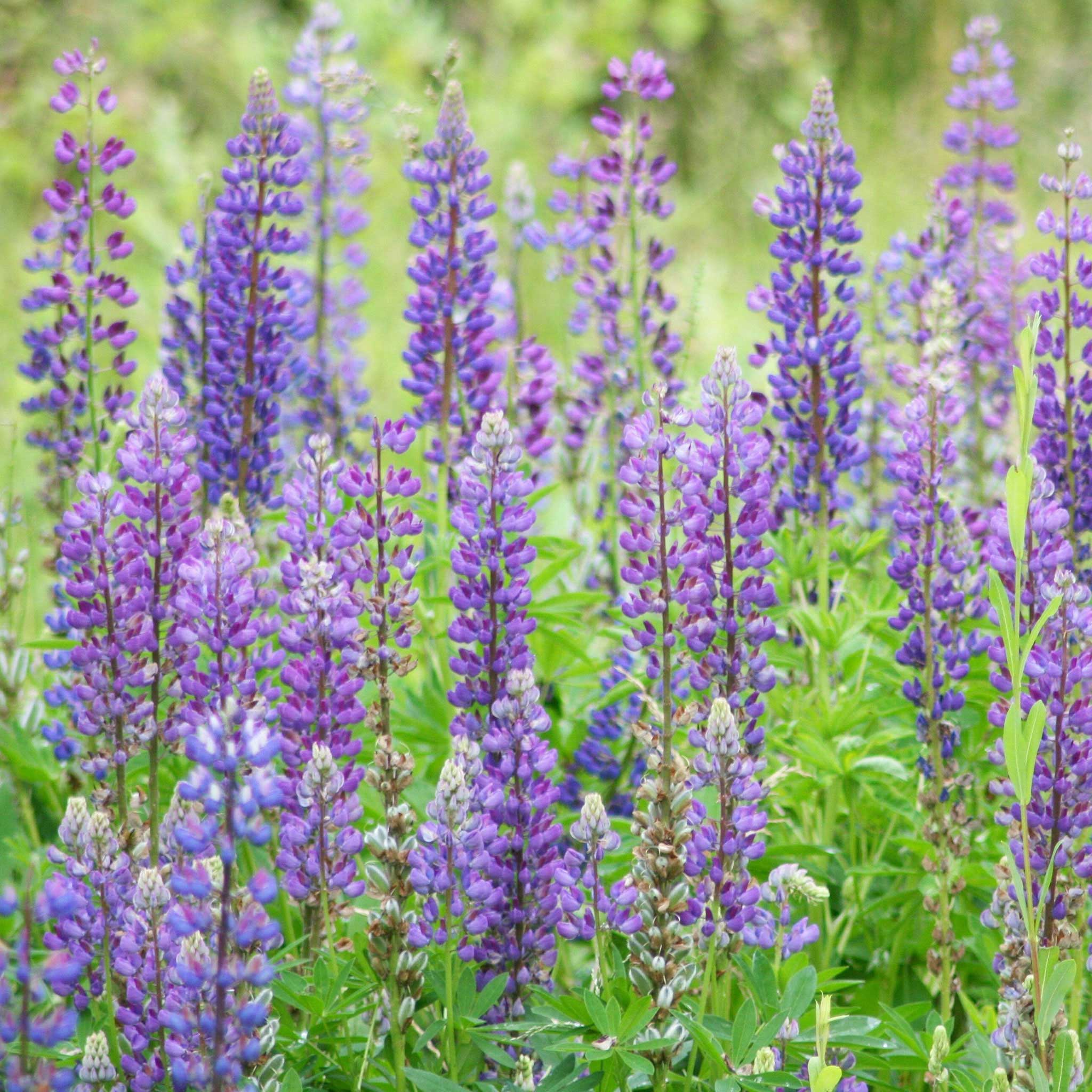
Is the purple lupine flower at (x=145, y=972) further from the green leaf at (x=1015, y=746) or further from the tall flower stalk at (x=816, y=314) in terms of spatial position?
the tall flower stalk at (x=816, y=314)

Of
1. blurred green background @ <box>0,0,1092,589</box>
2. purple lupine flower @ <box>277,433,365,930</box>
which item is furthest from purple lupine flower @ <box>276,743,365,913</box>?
blurred green background @ <box>0,0,1092,589</box>

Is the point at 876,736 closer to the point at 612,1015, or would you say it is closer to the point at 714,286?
the point at 612,1015

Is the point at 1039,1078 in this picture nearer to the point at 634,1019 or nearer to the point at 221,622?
the point at 634,1019

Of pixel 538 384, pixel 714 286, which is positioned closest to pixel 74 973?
pixel 538 384

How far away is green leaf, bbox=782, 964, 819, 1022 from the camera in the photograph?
1.93 meters

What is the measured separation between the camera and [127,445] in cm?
217

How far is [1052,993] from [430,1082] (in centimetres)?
77

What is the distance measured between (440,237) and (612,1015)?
162cm

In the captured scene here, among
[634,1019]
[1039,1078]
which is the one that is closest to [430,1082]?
[634,1019]

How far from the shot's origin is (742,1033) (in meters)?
1.87

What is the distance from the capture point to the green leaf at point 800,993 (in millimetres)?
1929

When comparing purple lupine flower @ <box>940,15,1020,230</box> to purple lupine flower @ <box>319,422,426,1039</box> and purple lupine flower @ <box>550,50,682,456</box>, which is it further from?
purple lupine flower @ <box>319,422,426,1039</box>

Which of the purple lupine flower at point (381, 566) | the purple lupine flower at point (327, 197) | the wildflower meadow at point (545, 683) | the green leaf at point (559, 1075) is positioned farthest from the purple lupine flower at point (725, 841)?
the purple lupine flower at point (327, 197)

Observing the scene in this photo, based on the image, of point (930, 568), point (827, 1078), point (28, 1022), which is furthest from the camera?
point (930, 568)
